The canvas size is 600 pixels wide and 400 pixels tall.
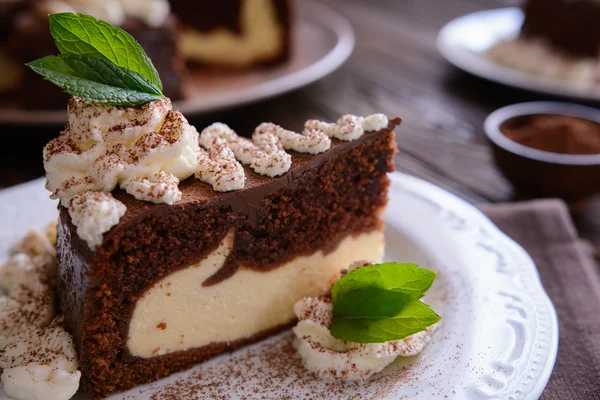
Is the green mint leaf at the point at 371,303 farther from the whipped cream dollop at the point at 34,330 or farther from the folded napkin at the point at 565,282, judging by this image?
the whipped cream dollop at the point at 34,330

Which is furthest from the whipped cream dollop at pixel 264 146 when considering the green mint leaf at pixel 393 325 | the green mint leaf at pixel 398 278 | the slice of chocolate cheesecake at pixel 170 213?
the green mint leaf at pixel 393 325

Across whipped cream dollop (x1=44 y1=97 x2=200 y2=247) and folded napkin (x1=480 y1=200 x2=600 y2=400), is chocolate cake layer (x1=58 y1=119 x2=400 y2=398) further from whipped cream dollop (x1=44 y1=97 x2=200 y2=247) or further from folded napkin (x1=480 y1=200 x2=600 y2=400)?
folded napkin (x1=480 y1=200 x2=600 y2=400)

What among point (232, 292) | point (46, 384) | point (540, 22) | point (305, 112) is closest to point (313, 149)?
point (232, 292)

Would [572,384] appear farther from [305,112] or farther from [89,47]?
[305,112]

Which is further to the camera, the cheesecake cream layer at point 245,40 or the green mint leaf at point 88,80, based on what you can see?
the cheesecake cream layer at point 245,40

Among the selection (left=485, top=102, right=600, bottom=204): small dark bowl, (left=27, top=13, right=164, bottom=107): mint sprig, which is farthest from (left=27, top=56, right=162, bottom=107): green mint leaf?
(left=485, top=102, right=600, bottom=204): small dark bowl

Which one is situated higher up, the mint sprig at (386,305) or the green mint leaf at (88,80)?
the green mint leaf at (88,80)
